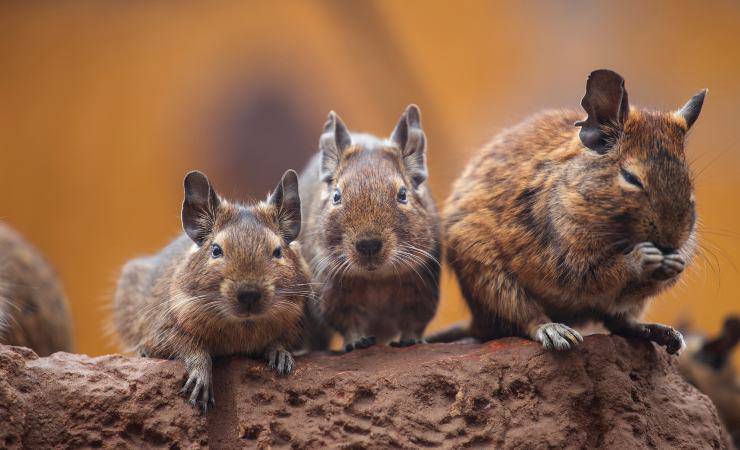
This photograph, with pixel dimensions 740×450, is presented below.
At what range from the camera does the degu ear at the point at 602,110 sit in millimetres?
4449

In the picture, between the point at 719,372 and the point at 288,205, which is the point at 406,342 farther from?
the point at 719,372

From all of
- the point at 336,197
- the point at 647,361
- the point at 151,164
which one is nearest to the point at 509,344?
the point at 647,361

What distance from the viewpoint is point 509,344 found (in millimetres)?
4758

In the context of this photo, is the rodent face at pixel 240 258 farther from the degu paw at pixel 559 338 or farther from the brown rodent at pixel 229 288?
the degu paw at pixel 559 338

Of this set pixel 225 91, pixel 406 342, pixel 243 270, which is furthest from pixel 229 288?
pixel 225 91

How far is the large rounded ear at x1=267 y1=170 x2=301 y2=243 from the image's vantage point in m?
4.93

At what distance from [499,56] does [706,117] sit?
7.79 feet

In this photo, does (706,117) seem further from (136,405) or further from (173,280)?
(136,405)

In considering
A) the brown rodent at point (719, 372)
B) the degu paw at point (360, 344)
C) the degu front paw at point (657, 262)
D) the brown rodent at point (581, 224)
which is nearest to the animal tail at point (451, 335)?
the brown rodent at point (581, 224)

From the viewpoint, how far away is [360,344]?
16.8 feet

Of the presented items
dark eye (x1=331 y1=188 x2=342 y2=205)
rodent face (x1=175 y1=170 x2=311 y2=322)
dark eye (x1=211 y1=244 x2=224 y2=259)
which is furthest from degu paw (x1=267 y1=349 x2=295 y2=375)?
dark eye (x1=331 y1=188 x2=342 y2=205)

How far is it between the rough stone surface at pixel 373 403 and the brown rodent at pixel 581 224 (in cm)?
27

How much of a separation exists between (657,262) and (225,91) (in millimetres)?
6487

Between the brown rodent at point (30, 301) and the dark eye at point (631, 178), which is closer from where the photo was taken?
the dark eye at point (631, 178)
